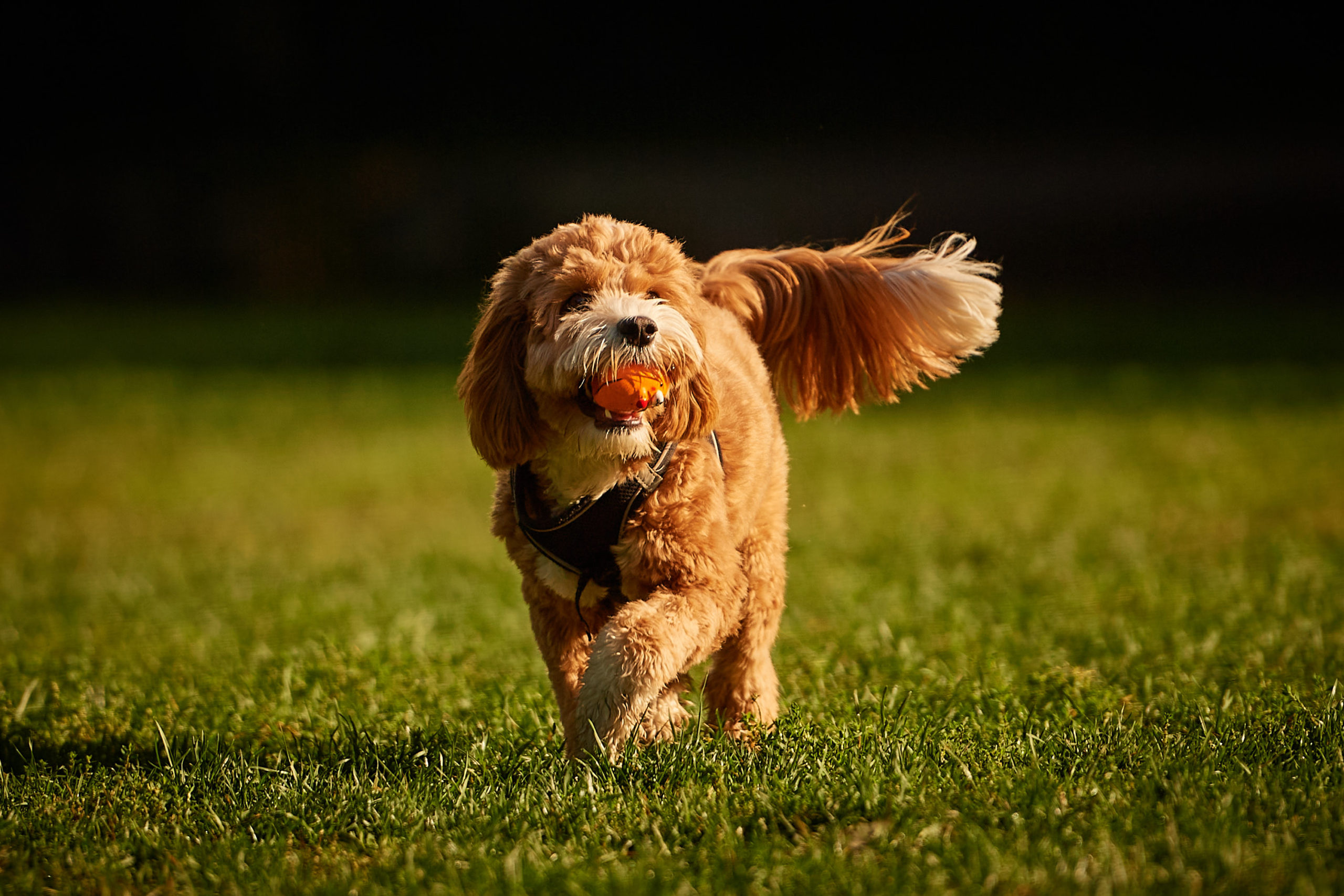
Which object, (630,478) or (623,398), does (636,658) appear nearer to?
(630,478)

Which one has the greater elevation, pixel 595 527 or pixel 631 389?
pixel 631 389

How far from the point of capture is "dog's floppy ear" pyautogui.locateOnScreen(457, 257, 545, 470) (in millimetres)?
3389

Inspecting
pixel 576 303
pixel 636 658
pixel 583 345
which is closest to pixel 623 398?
pixel 583 345

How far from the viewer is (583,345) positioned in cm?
313

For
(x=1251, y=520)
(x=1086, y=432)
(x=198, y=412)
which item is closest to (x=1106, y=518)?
(x=1251, y=520)

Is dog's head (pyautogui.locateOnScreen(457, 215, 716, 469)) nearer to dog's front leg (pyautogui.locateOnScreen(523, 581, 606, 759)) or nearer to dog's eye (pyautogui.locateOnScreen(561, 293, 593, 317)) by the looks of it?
dog's eye (pyautogui.locateOnScreen(561, 293, 593, 317))

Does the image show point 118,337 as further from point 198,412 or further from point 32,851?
point 32,851

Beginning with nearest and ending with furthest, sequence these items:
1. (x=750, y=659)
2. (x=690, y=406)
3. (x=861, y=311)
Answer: (x=690, y=406) < (x=750, y=659) < (x=861, y=311)

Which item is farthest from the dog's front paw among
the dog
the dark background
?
the dark background

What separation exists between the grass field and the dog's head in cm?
84

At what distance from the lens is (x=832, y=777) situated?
3182 mm

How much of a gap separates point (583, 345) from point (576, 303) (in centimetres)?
21

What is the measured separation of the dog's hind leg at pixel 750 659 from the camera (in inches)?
150

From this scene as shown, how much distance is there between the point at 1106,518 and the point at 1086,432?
293 centimetres
